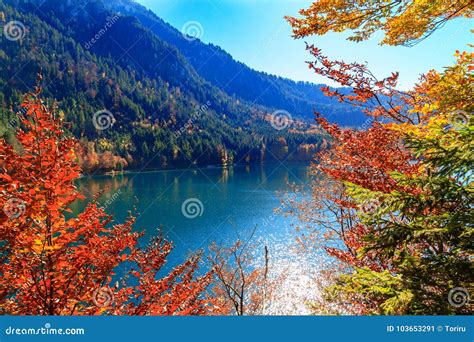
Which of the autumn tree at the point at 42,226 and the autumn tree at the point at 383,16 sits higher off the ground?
the autumn tree at the point at 383,16

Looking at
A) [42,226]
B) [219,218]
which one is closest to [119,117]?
[219,218]

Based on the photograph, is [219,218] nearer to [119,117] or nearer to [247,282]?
[247,282]

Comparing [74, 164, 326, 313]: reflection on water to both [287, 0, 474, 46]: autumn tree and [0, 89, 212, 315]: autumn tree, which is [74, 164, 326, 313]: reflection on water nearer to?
[0, 89, 212, 315]: autumn tree

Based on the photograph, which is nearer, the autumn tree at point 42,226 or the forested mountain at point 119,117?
the autumn tree at point 42,226

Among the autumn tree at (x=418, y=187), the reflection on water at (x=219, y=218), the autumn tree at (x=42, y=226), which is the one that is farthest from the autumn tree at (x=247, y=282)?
the autumn tree at (x=418, y=187)

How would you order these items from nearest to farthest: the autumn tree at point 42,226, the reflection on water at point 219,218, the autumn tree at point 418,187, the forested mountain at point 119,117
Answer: the autumn tree at point 418,187 < the autumn tree at point 42,226 < the reflection on water at point 219,218 < the forested mountain at point 119,117

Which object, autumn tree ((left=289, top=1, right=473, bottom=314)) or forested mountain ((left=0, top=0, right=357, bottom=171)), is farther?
forested mountain ((left=0, top=0, right=357, bottom=171))

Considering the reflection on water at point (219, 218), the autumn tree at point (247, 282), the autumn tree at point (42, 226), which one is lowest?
the autumn tree at point (42, 226)

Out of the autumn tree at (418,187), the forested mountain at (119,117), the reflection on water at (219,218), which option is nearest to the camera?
the autumn tree at (418,187)

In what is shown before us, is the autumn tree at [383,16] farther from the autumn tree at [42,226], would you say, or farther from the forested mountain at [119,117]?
the forested mountain at [119,117]

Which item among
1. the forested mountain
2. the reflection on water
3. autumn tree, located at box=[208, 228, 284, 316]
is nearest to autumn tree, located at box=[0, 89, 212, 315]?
the reflection on water

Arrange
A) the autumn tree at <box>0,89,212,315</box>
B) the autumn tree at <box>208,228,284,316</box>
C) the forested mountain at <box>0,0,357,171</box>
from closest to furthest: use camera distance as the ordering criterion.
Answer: the autumn tree at <box>0,89,212,315</box> < the autumn tree at <box>208,228,284,316</box> < the forested mountain at <box>0,0,357,171</box>

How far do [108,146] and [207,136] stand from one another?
4126 cm

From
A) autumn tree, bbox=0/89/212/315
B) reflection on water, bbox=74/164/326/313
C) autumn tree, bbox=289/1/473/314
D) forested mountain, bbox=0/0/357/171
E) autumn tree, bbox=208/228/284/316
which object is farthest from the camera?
forested mountain, bbox=0/0/357/171
